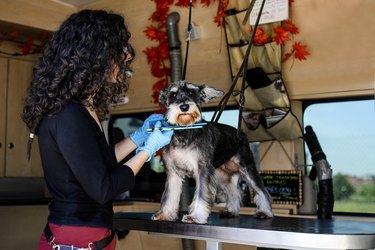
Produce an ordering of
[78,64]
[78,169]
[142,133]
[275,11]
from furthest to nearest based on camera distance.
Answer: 1. [275,11]
2. [142,133]
3. [78,64]
4. [78,169]

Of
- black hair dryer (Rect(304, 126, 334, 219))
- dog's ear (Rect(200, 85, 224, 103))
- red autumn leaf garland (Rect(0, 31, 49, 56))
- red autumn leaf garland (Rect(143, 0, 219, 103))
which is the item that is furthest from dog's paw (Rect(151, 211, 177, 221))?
red autumn leaf garland (Rect(0, 31, 49, 56))

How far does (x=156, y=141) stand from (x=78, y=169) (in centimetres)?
39

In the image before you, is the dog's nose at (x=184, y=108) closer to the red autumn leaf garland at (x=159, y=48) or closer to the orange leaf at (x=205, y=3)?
the orange leaf at (x=205, y=3)

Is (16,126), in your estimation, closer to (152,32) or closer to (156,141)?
(152,32)

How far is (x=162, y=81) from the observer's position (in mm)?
4121

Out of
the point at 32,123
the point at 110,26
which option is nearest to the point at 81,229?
the point at 32,123

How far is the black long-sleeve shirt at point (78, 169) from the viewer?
1535 mm

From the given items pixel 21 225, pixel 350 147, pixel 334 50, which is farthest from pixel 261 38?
pixel 21 225

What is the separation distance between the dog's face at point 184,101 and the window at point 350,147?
145 centimetres

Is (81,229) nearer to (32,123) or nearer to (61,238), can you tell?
(61,238)

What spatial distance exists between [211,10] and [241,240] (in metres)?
2.38

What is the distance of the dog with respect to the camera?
199cm

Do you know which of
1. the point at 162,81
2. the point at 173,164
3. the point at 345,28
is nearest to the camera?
the point at 173,164

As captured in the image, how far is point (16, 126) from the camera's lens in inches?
194
